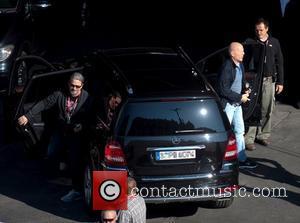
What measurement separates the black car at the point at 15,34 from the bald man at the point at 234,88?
5.00m

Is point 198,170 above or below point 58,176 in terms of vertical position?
above

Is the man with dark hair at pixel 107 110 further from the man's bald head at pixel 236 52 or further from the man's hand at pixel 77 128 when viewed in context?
the man's bald head at pixel 236 52

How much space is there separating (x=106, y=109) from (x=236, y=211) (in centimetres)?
200

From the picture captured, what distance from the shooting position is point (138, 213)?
6.44m

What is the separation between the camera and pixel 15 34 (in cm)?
1434

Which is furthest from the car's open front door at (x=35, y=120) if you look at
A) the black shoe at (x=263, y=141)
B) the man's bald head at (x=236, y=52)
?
the black shoe at (x=263, y=141)

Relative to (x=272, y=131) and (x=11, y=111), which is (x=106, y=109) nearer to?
(x=11, y=111)

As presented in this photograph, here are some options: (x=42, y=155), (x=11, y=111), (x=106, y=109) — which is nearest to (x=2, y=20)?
(x=11, y=111)

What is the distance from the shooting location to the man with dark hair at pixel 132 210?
636 cm

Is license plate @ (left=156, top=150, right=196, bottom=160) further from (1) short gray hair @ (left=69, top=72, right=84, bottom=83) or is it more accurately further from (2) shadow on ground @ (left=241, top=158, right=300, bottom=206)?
(1) short gray hair @ (left=69, top=72, right=84, bottom=83)

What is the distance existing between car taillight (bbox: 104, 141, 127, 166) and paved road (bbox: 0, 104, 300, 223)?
0.85m

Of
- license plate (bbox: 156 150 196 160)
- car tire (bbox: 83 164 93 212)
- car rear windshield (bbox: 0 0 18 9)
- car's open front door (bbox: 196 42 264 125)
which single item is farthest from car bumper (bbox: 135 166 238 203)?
car rear windshield (bbox: 0 0 18 9)

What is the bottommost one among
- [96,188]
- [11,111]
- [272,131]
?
[272,131]

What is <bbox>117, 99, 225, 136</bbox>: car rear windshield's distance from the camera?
8141mm
